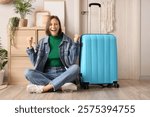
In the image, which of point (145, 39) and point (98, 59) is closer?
point (98, 59)

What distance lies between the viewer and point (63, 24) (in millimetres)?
4383

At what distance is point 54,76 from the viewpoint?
3389 millimetres

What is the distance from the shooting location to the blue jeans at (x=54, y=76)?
3.20m

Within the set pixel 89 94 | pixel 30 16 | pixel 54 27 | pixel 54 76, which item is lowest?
pixel 89 94

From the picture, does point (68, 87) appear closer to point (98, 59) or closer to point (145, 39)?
point (98, 59)

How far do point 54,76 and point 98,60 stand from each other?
594 millimetres

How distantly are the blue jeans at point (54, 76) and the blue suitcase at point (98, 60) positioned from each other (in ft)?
0.85

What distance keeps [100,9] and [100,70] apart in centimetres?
136

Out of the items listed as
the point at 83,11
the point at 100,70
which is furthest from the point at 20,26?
the point at 100,70

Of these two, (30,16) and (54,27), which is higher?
(30,16)

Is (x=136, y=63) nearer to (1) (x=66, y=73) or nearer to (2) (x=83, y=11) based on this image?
(2) (x=83, y=11)

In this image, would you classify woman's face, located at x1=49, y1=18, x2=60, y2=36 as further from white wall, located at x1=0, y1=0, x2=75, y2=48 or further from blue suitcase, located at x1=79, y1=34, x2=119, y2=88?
white wall, located at x1=0, y1=0, x2=75, y2=48

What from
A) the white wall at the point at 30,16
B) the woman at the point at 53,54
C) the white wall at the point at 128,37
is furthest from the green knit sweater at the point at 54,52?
the white wall at the point at 128,37

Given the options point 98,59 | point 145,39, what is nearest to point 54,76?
point 98,59
